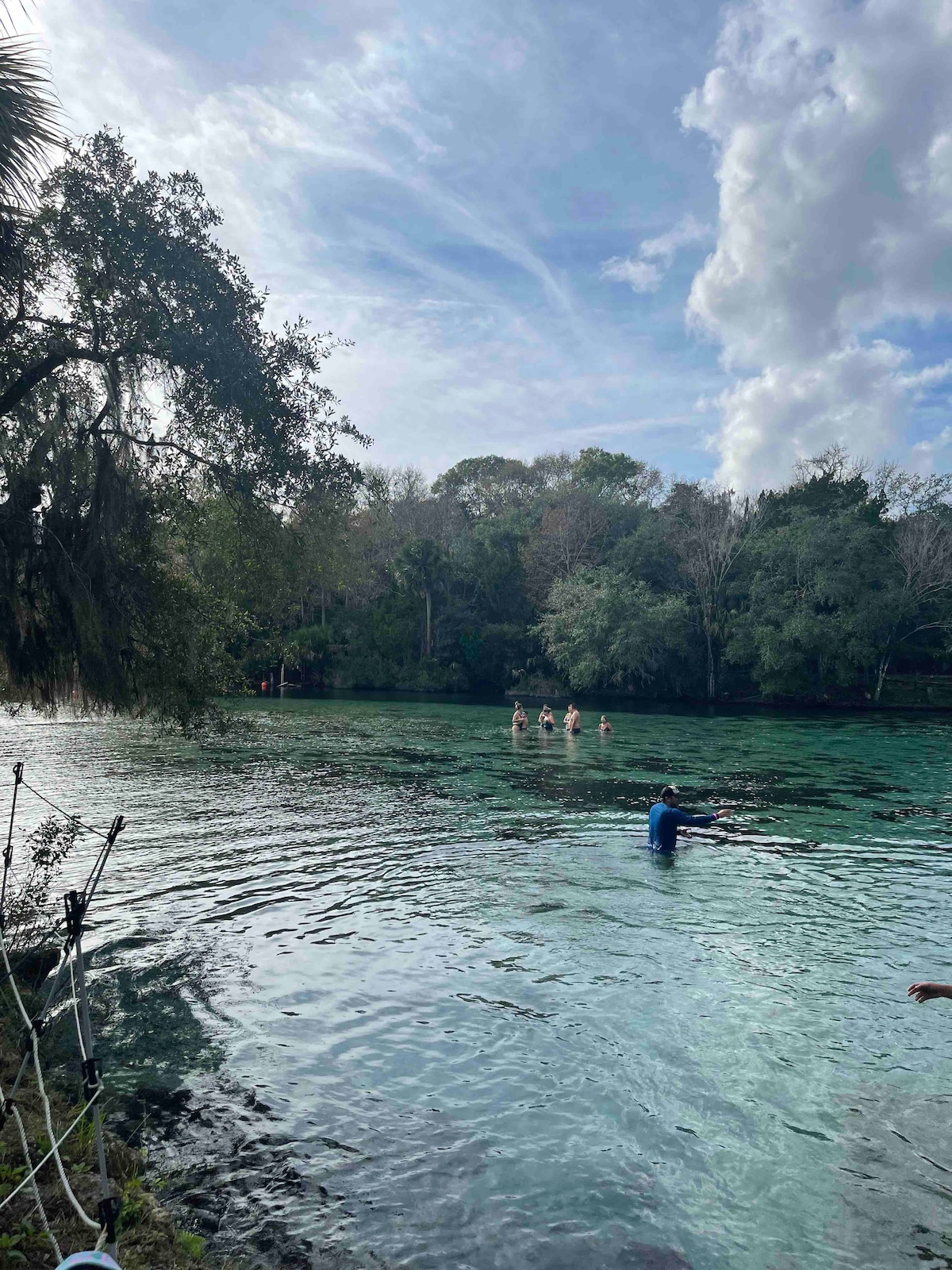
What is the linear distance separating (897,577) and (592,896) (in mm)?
52402

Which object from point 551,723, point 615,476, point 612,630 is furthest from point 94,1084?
point 615,476

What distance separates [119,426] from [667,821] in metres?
11.1

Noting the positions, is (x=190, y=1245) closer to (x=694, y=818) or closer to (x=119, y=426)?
(x=119, y=426)

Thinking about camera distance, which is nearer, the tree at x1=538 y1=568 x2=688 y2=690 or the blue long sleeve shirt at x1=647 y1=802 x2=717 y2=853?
the blue long sleeve shirt at x1=647 y1=802 x2=717 y2=853

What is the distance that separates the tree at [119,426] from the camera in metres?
9.82

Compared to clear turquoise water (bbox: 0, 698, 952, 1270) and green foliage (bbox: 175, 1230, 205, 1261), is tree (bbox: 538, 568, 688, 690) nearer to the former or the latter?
clear turquoise water (bbox: 0, 698, 952, 1270)

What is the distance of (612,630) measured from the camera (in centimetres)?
5578

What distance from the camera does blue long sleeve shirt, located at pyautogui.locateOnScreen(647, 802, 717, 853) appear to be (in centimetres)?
1471

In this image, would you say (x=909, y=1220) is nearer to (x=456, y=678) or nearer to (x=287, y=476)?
(x=287, y=476)

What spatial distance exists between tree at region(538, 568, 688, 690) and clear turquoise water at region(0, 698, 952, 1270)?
34941 mm

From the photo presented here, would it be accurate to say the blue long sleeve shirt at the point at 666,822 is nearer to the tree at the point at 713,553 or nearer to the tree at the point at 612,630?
the tree at the point at 612,630

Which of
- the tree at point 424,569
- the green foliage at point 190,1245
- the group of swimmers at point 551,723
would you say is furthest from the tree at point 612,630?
the green foliage at point 190,1245

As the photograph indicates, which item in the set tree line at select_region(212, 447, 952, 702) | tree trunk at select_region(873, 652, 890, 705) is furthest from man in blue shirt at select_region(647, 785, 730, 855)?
tree trunk at select_region(873, 652, 890, 705)

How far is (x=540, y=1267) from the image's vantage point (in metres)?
5.11
